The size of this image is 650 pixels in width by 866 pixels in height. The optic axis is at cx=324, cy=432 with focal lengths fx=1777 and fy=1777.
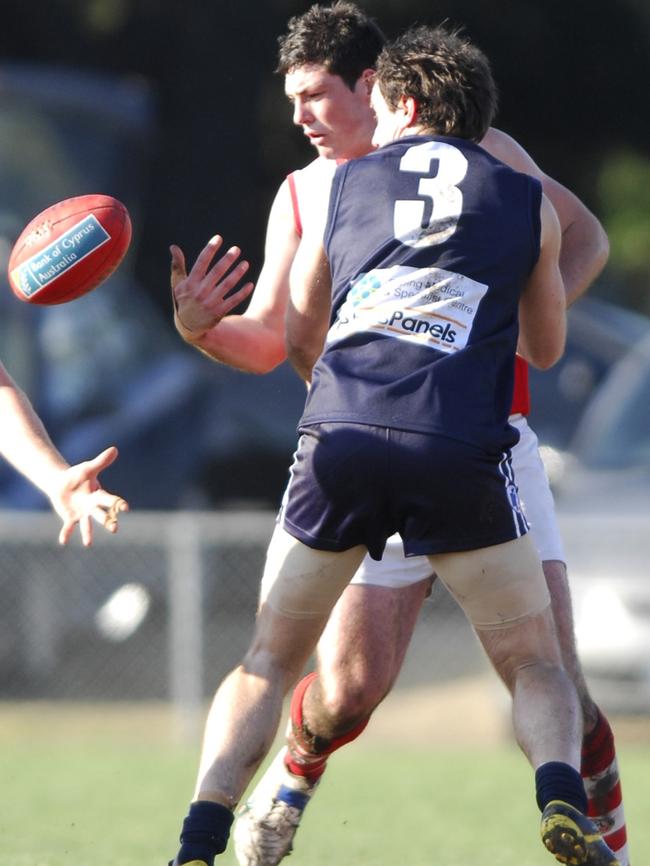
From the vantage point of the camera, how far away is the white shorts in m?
5.03

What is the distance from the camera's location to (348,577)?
4434 millimetres

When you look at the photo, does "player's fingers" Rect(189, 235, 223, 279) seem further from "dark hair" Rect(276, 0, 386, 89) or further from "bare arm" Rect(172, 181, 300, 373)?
"dark hair" Rect(276, 0, 386, 89)

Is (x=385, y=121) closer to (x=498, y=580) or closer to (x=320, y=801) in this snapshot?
(x=498, y=580)

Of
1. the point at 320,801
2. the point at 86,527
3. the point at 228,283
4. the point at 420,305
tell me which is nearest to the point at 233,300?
the point at 228,283

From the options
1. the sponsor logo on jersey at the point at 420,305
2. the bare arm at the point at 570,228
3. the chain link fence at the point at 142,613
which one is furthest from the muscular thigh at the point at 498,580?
the chain link fence at the point at 142,613

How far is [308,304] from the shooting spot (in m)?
4.58

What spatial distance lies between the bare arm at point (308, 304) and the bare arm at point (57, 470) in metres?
0.64

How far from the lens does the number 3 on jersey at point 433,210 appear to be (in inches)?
169

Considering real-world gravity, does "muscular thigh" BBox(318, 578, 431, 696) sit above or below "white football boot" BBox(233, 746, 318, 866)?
above

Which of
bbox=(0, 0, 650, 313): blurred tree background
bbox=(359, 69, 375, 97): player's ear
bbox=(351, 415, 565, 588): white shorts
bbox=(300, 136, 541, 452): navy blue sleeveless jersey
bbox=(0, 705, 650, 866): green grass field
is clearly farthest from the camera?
bbox=(0, 0, 650, 313): blurred tree background

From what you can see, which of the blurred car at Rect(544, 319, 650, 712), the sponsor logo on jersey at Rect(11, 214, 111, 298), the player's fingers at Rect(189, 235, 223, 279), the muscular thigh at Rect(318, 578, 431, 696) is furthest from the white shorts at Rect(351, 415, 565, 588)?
the blurred car at Rect(544, 319, 650, 712)

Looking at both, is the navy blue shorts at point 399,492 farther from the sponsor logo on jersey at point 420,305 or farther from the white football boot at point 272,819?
the white football boot at point 272,819

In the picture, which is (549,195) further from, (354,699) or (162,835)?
(162,835)

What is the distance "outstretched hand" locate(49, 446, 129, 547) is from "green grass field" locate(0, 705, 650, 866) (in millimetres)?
1927
